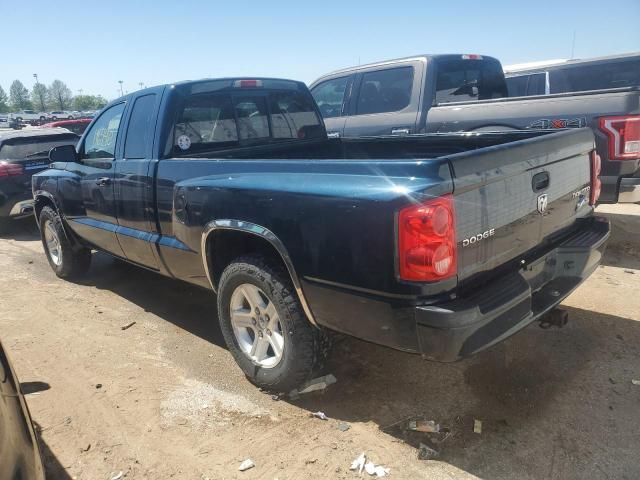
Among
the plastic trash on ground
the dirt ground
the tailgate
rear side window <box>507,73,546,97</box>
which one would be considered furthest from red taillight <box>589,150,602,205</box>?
rear side window <box>507,73,546,97</box>

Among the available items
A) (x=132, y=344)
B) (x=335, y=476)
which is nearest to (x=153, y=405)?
(x=132, y=344)

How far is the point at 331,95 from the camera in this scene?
741cm

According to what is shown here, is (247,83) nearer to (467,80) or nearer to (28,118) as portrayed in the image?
(467,80)

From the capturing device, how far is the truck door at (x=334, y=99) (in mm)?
7152

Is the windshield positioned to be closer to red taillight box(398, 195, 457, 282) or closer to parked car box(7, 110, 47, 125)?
red taillight box(398, 195, 457, 282)

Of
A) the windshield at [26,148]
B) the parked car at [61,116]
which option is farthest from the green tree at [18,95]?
the windshield at [26,148]

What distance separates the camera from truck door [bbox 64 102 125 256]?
14.3ft

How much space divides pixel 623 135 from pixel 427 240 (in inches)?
148

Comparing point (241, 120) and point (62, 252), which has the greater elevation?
point (241, 120)

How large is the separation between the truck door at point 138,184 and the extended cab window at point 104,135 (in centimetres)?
29

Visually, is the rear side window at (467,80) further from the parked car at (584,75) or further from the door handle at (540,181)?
the door handle at (540,181)

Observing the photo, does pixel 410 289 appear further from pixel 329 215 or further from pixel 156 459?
pixel 156 459

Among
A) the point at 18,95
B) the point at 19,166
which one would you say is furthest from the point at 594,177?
the point at 18,95

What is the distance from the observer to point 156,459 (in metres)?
2.70
